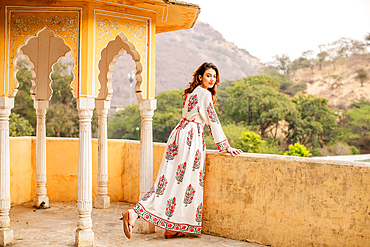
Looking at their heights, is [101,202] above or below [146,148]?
below

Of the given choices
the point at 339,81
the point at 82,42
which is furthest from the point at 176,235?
the point at 339,81

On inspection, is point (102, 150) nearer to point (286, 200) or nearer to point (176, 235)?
point (176, 235)

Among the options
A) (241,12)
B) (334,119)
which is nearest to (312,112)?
(334,119)

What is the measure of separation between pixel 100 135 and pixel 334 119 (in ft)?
103

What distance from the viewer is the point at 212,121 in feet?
13.5

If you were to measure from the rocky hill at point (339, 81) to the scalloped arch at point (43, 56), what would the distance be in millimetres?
37466

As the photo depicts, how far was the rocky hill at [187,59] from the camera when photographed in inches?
2272

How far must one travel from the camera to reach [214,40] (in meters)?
71.7

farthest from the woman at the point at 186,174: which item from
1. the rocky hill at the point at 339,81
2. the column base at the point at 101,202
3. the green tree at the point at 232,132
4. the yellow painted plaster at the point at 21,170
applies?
the rocky hill at the point at 339,81

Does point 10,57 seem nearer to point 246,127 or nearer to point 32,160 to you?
point 32,160

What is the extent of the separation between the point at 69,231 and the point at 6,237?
0.73 m

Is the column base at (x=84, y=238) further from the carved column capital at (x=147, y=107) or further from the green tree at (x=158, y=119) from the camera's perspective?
the green tree at (x=158, y=119)

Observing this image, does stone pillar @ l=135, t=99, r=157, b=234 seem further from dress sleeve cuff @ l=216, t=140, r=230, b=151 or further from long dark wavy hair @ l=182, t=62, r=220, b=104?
dress sleeve cuff @ l=216, t=140, r=230, b=151

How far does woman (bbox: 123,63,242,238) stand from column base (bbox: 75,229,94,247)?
538mm
